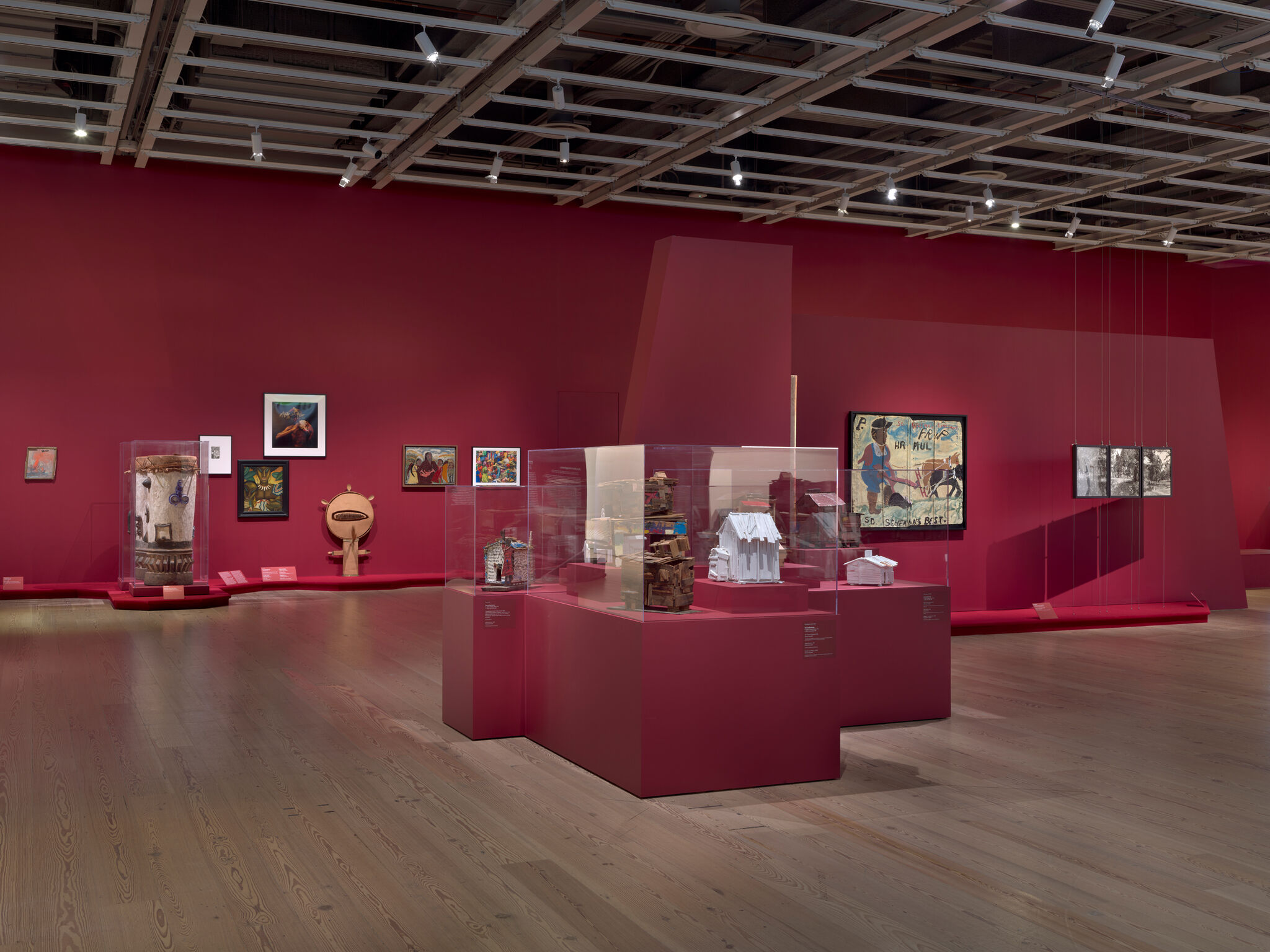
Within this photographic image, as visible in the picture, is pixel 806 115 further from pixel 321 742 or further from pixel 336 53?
pixel 321 742

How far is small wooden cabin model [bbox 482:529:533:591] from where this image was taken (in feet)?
21.9

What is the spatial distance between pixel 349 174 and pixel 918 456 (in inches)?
286

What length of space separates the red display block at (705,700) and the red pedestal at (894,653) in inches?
59.1

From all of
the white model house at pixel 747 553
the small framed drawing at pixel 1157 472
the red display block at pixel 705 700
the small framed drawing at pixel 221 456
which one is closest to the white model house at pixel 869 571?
the red display block at pixel 705 700

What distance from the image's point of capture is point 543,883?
4.29 meters

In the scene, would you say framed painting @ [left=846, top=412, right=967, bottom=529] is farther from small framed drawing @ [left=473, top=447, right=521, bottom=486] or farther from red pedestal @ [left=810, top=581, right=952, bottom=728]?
small framed drawing @ [left=473, top=447, right=521, bottom=486]

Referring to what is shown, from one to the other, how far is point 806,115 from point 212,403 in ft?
25.9

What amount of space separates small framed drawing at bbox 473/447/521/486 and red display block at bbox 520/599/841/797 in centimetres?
953

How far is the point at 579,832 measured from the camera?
4.90m

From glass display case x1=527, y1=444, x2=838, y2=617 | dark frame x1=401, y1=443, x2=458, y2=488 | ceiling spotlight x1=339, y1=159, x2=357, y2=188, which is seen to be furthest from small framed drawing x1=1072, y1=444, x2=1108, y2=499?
ceiling spotlight x1=339, y1=159, x2=357, y2=188

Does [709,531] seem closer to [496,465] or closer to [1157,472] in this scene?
[1157,472]

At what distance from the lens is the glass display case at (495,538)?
661 cm

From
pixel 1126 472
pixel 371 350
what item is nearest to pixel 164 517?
pixel 371 350

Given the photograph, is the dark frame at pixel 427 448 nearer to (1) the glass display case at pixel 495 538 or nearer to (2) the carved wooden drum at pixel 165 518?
(2) the carved wooden drum at pixel 165 518
